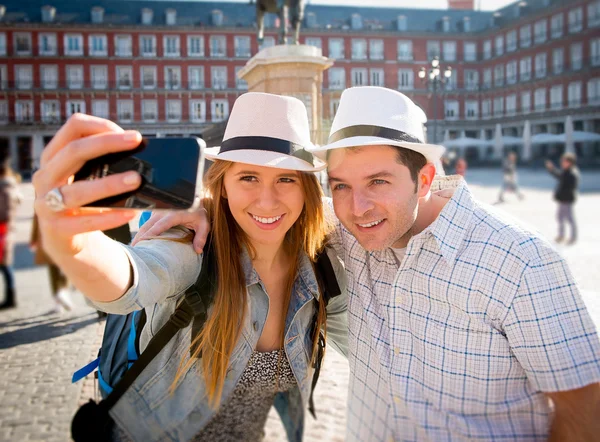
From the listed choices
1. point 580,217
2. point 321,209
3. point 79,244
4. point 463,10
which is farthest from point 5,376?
point 463,10

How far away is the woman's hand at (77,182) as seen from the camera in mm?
998

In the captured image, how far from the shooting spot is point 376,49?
39.9 meters

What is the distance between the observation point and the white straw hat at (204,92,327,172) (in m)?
1.86

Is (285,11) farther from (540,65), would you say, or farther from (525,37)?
(525,37)

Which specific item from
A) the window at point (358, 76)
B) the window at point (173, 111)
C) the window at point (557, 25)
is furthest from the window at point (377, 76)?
the window at point (173, 111)

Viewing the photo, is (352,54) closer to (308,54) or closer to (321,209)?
(308,54)

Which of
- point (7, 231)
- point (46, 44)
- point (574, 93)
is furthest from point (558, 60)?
point (7, 231)

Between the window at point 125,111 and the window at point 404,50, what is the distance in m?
20.9

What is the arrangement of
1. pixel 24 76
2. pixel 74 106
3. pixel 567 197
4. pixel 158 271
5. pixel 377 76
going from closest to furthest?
pixel 158 271 < pixel 567 197 < pixel 24 76 < pixel 74 106 < pixel 377 76

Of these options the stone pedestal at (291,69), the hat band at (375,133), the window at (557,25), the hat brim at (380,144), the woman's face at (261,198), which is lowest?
the woman's face at (261,198)

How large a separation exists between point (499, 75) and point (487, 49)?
280 centimetres

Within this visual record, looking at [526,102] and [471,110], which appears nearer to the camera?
[526,102]

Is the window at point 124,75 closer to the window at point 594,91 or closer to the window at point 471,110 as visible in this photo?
the window at point 471,110

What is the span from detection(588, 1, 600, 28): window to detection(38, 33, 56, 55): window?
1497 inches
